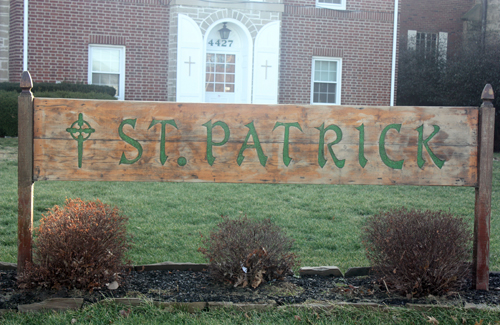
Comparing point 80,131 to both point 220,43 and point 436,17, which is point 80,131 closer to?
point 220,43

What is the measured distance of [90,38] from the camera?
41.5ft

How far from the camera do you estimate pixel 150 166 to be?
314 cm

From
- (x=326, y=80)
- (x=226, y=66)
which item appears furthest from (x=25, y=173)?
(x=326, y=80)

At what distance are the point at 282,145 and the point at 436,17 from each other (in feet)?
62.3

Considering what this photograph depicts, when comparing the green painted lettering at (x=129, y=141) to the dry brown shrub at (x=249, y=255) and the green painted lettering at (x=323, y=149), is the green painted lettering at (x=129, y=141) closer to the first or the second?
the dry brown shrub at (x=249, y=255)

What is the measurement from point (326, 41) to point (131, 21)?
556cm

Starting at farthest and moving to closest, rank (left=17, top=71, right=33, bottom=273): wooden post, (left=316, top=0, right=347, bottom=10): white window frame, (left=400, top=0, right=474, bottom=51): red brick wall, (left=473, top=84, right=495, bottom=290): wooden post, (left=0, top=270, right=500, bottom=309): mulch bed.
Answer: (left=400, top=0, right=474, bottom=51): red brick wall → (left=316, top=0, right=347, bottom=10): white window frame → (left=473, top=84, right=495, bottom=290): wooden post → (left=17, top=71, right=33, bottom=273): wooden post → (left=0, top=270, right=500, bottom=309): mulch bed

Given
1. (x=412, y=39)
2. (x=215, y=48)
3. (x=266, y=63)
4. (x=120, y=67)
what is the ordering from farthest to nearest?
(x=412, y=39) < (x=215, y=48) < (x=266, y=63) < (x=120, y=67)

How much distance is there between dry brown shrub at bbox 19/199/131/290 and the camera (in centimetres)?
291

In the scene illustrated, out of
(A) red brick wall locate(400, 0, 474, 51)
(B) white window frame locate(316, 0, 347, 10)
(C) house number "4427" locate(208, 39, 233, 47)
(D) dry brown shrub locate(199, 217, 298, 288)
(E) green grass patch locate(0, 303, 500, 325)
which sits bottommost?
(E) green grass patch locate(0, 303, 500, 325)

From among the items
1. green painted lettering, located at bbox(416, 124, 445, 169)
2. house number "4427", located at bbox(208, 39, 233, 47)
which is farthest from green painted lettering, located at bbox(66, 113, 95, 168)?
house number "4427", located at bbox(208, 39, 233, 47)

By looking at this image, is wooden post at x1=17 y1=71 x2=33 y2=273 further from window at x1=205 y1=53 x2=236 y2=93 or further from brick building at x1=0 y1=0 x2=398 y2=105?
window at x1=205 y1=53 x2=236 y2=93

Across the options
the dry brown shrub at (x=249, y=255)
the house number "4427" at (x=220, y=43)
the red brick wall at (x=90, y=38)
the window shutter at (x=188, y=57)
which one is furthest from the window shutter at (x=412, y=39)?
the dry brown shrub at (x=249, y=255)

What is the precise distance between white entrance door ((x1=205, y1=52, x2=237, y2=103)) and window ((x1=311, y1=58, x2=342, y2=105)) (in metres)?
2.41
